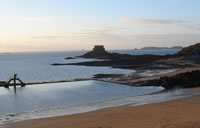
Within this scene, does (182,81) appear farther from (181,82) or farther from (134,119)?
(134,119)

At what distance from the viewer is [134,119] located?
17516 mm

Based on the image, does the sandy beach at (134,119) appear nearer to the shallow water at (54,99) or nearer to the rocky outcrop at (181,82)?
the shallow water at (54,99)

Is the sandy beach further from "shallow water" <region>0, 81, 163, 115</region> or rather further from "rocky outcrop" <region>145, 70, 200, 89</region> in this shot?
"rocky outcrop" <region>145, 70, 200, 89</region>

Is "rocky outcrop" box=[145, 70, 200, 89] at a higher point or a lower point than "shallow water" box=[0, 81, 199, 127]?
higher

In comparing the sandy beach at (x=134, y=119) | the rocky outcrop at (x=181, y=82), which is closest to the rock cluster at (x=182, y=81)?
the rocky outcrop at (x=181, y=82)

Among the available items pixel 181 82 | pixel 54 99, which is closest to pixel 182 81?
pixel 181 82

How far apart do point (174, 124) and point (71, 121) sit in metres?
6.03

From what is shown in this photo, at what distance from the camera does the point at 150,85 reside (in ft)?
120

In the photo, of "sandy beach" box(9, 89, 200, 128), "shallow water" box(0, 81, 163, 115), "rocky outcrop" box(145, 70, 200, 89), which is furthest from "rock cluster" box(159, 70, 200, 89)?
"sandy beach" box(9, 89, 200, 128)

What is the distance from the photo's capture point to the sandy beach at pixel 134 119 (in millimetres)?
15574

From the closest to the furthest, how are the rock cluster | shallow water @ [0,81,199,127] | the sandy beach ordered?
the sandy beach < shallow water @ [0,81,199,127] < the rock cluster

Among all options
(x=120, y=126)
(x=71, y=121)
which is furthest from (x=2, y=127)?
(x=120, y=126)

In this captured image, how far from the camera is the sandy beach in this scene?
15574 millimetres

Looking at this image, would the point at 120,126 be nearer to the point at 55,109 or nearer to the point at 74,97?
the point at 55,109
